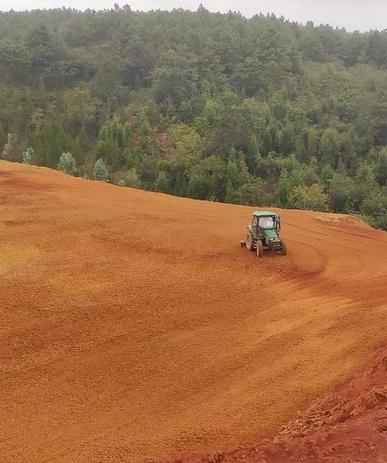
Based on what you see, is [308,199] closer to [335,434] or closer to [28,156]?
[28,156]

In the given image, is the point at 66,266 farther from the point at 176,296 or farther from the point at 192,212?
the point at 192,212

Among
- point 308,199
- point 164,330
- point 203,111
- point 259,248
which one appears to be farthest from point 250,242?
point 203,111

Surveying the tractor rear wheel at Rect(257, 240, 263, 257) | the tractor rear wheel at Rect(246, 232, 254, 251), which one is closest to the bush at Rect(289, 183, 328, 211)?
the tractor rear wheel at Rect(246, 232, 254, 251)

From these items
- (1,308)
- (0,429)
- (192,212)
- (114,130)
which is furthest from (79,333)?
(114,130)

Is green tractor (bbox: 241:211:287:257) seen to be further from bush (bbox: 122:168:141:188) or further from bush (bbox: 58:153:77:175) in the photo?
bush (bbox: 58:153:77:175)

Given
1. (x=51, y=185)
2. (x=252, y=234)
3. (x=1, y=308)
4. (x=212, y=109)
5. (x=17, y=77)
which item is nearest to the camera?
(x=1, y=308)
